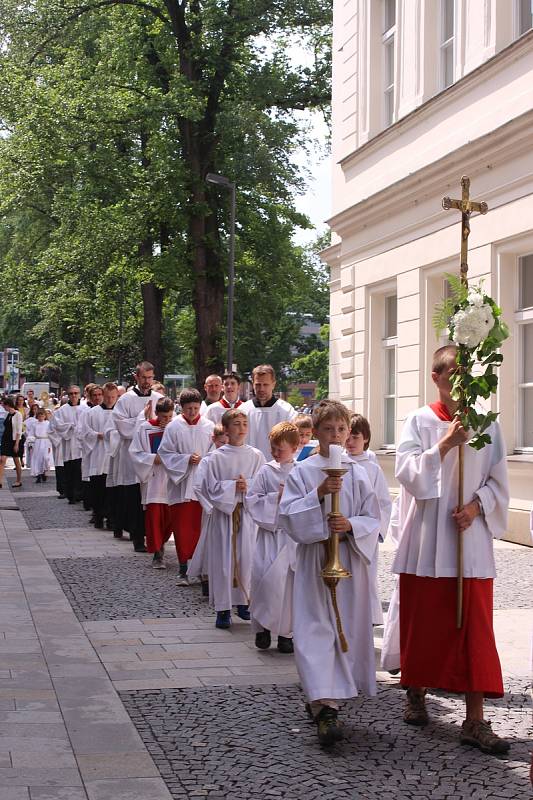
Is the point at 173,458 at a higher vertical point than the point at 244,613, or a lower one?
higher

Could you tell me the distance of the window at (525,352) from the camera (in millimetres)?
14156

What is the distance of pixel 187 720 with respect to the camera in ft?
19.6

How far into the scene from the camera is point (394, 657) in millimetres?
6500

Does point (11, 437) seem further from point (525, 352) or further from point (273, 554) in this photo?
point (273, 554)

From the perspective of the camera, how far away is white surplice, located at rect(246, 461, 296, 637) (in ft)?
25.0

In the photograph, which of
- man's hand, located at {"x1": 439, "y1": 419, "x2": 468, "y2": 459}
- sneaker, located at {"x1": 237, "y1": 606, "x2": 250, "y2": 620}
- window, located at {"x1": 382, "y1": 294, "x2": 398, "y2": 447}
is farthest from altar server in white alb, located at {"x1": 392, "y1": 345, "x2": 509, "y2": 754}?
window, located at {"x1": 382, "y1": 294, "x2": 398, "y2": 447}

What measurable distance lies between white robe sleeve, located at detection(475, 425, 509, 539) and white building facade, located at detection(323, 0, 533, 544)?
7.83m

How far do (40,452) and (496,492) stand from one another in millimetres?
22533

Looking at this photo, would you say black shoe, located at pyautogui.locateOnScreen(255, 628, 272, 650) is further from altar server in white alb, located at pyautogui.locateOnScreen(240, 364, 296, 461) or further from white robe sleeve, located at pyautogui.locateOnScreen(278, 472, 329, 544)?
altar server in white alb, located at pyautogui.locateOnScreen(240, 364, 296, 461)

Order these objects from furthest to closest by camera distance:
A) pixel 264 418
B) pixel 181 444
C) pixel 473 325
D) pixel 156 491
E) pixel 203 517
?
pixel 156 491, pixel 181 444, pixel 264 418, pixel 203 517, pixel 473 325

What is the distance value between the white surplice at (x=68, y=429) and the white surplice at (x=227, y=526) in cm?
1216

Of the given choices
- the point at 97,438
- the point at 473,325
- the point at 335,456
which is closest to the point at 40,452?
the point at 97,438

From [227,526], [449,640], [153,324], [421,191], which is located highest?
[421,191]

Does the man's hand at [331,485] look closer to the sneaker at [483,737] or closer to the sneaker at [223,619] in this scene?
the sneaker at [483,737]
